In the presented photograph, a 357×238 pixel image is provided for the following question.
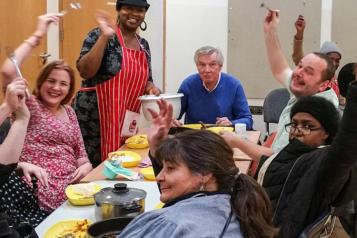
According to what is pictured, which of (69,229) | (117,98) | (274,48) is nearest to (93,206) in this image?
(69,229)

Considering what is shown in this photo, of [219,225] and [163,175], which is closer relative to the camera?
[219,225]

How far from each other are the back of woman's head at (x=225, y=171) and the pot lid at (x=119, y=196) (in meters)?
0.31

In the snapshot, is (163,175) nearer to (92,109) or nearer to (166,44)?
(92,109)

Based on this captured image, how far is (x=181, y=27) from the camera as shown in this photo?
15.8 ft

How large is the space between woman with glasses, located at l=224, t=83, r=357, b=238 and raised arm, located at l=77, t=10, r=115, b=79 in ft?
3.93

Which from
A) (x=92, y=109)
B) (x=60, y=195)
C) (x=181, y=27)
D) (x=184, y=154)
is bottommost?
(x=60, y=195)

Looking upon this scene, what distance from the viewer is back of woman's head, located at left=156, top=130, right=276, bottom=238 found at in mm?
1083

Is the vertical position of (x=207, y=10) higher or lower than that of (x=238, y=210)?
higher

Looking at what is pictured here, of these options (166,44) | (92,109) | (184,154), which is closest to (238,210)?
(184,154)

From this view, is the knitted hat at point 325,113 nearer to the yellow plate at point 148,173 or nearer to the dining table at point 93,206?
the dining table at point 93,206

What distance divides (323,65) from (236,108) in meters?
1.25

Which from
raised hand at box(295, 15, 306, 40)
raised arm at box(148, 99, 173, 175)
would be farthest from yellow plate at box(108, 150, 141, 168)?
raised hand at box(295, 15, 306, 40)

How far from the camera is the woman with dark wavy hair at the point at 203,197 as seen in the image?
103cm

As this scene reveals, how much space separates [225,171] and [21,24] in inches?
137
